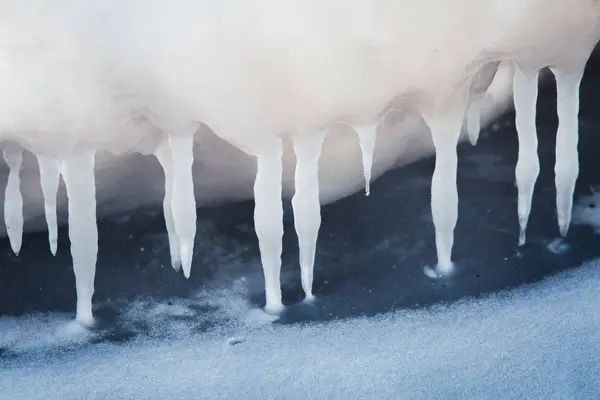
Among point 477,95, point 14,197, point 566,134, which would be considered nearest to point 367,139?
point 477,95

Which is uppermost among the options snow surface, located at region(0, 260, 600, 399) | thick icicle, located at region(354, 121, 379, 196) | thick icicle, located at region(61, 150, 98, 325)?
thick icicle, located at region(354, 121, 379, 196)

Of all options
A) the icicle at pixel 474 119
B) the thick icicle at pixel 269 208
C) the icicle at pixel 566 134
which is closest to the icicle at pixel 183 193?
the thick icicle at pixel 269 208

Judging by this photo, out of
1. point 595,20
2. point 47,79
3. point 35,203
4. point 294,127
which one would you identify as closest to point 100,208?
point 35,203

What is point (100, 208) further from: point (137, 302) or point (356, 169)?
point (356, 169)

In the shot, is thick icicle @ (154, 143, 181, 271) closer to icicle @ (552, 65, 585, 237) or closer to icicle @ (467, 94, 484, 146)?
icicle @ (467, 94, 484, 146)

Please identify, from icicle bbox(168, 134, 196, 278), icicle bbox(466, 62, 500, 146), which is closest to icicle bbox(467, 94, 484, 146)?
icicle bbox(466, 62, 500, 146)

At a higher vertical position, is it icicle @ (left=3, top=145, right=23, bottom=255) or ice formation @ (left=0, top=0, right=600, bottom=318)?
ice formation @ (left=0, top=0, right=600, bottom=318)
